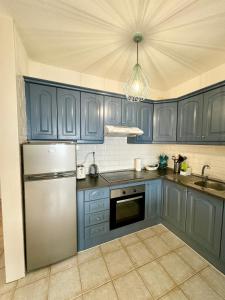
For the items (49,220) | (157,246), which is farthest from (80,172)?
(157,246)

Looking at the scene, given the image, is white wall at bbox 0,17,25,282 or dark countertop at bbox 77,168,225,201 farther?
dark countertop at bbox 77,168,225,201

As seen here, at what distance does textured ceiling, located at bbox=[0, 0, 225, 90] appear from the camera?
1.11 meters

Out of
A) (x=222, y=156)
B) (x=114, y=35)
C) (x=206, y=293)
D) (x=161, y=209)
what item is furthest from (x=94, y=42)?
(x=206, y=293)

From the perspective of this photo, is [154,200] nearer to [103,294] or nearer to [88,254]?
[88,254]

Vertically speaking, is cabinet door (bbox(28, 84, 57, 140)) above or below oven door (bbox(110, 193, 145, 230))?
above

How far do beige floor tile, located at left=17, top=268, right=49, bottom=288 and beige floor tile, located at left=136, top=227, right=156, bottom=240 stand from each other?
1289 millimetres

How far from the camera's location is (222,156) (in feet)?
6.59

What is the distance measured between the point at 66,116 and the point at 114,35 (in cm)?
108

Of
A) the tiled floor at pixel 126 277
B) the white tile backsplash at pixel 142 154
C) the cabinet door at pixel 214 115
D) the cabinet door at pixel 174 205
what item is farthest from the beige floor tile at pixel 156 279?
the cabinet door at pixel 214 115

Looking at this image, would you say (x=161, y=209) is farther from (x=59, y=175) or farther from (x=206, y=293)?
(x=59, y=175)

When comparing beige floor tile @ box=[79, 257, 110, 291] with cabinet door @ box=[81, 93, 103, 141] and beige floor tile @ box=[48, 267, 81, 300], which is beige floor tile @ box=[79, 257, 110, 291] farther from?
cabinet door @ box=[81, 93, 103, 141]

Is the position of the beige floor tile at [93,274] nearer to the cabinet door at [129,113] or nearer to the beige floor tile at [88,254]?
the beige floor tile at [88,254]


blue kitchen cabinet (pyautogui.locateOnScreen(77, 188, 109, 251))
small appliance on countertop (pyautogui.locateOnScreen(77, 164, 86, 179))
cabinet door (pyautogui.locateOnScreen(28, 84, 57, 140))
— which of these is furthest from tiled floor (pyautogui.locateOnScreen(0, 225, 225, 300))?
cabinet door (pyautogui.locateOnScreen(28, 84, 57, 140))

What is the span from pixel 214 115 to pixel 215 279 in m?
1.86
